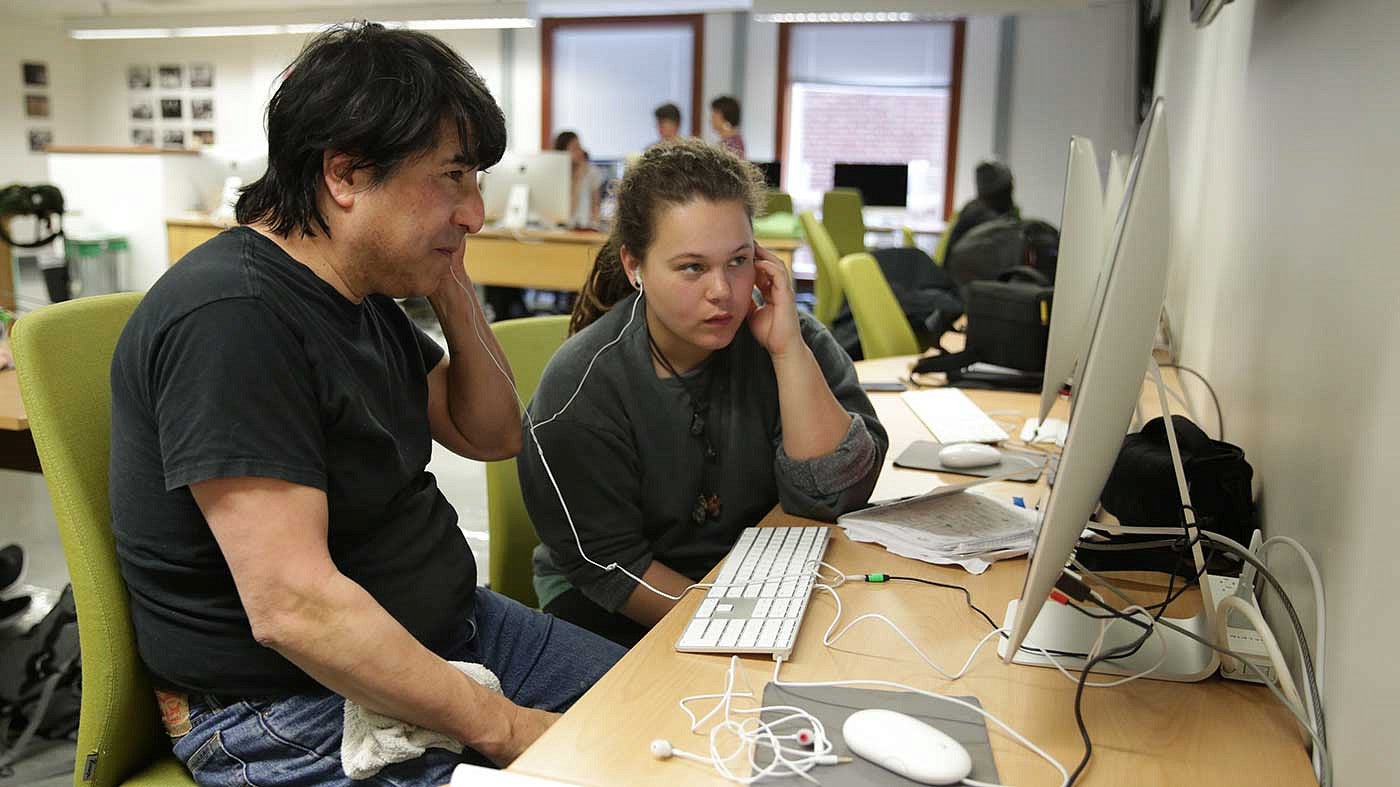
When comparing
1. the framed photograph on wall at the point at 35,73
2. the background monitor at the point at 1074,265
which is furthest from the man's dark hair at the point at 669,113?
the framed photograph on wall at the point at 35,73

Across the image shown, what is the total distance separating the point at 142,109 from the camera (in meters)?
11.7

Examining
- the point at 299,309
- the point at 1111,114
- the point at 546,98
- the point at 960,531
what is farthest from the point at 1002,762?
the point at 546,98

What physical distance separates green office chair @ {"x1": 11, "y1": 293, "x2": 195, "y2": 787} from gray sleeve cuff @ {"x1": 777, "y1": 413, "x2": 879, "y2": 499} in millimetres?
853

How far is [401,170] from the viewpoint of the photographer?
1.12 m

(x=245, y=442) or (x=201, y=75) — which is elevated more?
(x=201, y=75)

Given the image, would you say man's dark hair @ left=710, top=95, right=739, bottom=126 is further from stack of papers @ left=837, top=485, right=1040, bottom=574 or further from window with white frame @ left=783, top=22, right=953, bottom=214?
stack of papers @ left=837, top=485, right=1040, bottom=574

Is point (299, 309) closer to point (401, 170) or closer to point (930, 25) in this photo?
point (401, 170)

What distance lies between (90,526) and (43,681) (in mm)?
1359

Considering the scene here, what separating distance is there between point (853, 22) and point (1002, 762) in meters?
8.76

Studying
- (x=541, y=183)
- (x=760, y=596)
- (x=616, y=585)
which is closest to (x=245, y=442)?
(x=760, y=596)

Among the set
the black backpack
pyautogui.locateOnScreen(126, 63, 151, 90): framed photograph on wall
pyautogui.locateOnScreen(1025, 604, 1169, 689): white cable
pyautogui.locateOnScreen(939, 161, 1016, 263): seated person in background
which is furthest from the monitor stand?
pyautogui.locateOnScreen(126, 63, 151, 90): framed photograph on wall

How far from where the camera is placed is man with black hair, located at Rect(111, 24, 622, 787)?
1005 millimetres

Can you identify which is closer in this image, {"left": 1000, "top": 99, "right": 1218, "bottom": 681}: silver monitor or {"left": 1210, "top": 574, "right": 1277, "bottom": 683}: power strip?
{"left": 1000, "top": 99, "right": 1218, "bottom": 681}: silver monitor

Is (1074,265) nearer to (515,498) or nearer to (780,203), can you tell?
(515,498)
